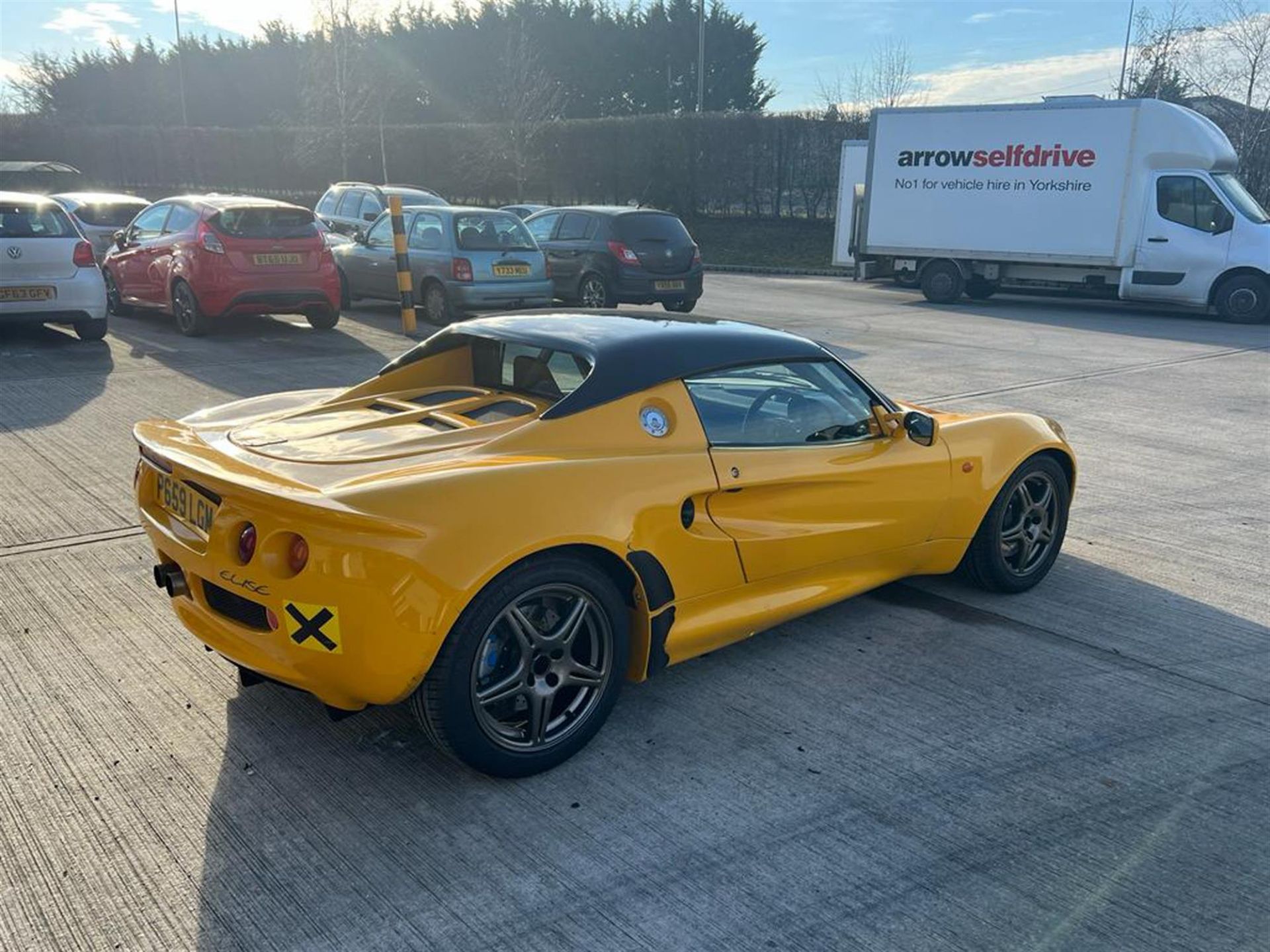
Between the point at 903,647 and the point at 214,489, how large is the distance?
2662mm

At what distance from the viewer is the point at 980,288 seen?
61.5 feet

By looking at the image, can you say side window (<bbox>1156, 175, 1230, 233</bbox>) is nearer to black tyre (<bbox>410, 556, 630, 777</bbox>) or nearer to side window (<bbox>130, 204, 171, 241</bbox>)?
side window (<bbox>130, 204, 171, 241</bbox>)

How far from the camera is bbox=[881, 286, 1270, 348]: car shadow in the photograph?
14.4 m

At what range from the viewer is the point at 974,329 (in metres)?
14.5

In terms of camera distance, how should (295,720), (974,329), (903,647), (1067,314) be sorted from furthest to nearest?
(1067,314), (974,329), (903,647), (295,720)

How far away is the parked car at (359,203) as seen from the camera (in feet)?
52.0

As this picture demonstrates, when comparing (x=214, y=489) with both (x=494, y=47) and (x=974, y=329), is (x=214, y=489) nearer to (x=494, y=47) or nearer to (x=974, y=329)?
(x=974, y=329)

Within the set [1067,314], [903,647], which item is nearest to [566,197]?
[1067,314]

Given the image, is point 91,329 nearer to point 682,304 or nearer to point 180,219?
point 180,219

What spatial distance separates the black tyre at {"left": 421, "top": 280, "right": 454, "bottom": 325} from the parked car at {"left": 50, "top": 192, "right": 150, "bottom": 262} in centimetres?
597

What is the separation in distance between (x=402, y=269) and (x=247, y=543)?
880 centimetres

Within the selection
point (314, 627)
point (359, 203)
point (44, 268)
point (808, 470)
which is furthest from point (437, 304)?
point (314, 627)

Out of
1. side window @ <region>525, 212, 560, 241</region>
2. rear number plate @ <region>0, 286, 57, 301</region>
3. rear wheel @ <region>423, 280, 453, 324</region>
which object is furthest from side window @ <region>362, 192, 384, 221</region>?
rear number plate @ <region>0, 286, 57, 301</region>

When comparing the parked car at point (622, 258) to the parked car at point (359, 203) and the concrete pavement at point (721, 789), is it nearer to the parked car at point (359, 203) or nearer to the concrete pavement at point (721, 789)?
the parked car at point (359, 203)
